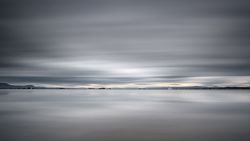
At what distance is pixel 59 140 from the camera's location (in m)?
8.21

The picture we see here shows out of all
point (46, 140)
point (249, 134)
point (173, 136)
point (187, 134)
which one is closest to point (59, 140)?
point (46, 140)

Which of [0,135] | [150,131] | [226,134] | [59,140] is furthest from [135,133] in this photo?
[0,135]

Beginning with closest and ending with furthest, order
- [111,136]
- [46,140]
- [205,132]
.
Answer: [46,140] → [111,136] → [205,132]

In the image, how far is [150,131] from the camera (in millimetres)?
9695

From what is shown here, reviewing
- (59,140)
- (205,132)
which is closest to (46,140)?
(59,140)

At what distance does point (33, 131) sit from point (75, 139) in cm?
275

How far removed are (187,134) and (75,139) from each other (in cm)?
467

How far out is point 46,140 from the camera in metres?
8.20

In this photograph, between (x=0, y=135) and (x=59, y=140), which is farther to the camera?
(x=0, y=135)

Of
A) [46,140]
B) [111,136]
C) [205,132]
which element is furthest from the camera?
[205,132]

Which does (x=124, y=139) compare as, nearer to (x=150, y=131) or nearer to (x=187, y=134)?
(x=150, y=131)

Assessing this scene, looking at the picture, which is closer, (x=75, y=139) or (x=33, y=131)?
(x=75, y=139)

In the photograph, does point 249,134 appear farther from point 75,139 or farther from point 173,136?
point 75,139

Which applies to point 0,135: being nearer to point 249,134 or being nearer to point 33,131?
point 33,131
